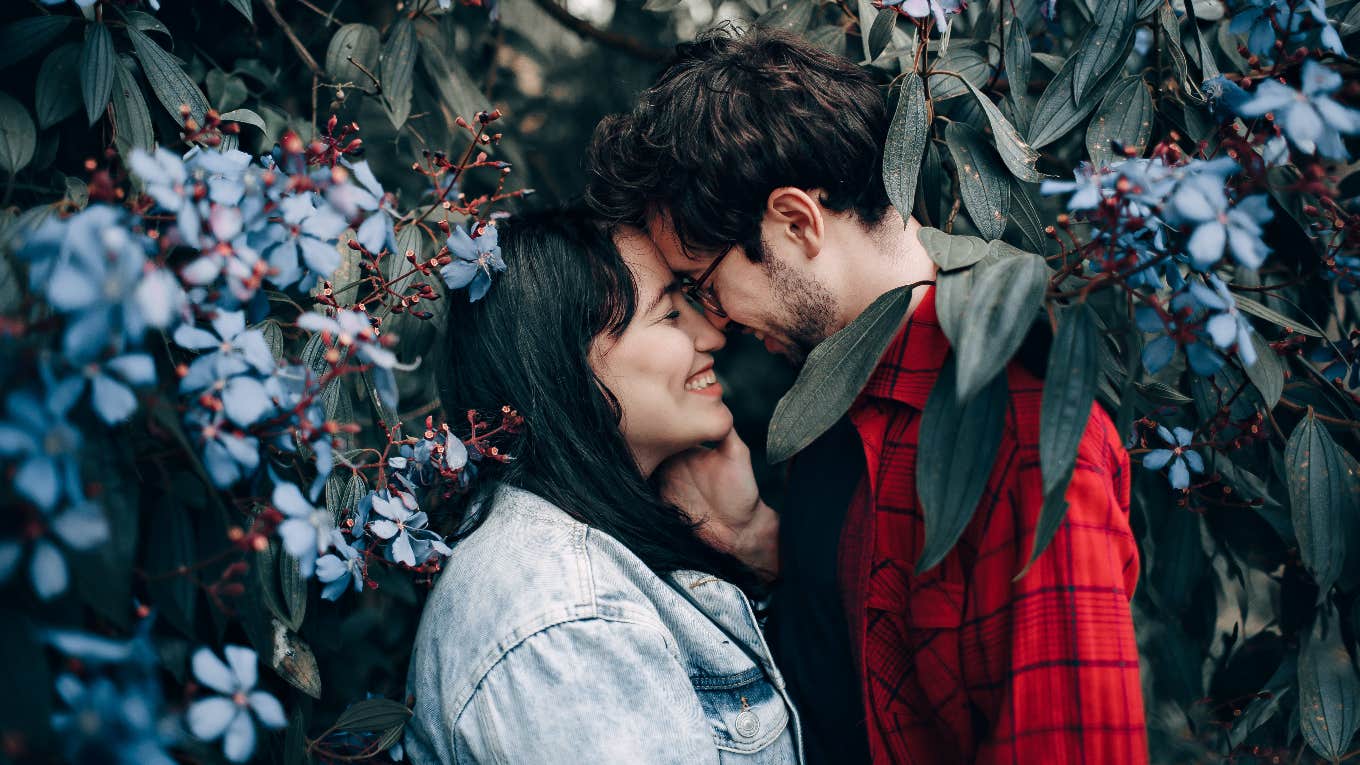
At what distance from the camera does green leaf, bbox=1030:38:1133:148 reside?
112cm

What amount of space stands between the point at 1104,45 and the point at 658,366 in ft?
2.43

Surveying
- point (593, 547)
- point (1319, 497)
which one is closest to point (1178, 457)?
point (1319, 497)

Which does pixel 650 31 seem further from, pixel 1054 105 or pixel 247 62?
pixel 1054 105

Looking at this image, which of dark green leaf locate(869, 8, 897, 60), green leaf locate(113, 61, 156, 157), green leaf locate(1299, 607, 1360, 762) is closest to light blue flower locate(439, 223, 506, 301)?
green leaf locate(113, 61, 156, 157)

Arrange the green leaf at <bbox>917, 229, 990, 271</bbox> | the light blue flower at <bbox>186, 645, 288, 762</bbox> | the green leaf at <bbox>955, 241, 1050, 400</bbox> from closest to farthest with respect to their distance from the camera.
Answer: the light blue flower at <bbox>186, 645, 288, 762</bbox> < the green leaf at <bbox>955, 241, 1050, 400</bbox> < the green leaf at <bbox>917, 229, 990, 271</bbox>

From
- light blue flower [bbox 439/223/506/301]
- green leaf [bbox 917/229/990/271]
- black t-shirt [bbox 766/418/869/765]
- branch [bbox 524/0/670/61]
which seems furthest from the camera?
branch [bbox 524/0/670/61]

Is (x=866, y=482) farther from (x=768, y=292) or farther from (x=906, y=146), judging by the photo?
(x=906, y=146)

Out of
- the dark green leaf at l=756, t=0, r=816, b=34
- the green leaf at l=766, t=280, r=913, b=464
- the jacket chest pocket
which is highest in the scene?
the dark green leaf at l=756, t=0, r=816, b=34

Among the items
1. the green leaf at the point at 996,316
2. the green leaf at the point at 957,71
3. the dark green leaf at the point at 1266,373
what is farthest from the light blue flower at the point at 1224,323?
the green leaf at the point at 957,71

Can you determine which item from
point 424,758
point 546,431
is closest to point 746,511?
point 546,431

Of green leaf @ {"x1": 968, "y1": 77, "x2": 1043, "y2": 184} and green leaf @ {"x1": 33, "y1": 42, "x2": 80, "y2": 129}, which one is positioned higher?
green leaf @ {"x1": 33, "y1": 42, "x2": 80, "y2": 129}

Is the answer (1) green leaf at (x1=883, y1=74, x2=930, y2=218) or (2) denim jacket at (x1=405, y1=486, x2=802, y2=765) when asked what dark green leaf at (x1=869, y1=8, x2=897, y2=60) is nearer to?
(1) green leaf at (x1=883, y1=74, x2=930, y2=218)

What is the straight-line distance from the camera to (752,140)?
131 cm

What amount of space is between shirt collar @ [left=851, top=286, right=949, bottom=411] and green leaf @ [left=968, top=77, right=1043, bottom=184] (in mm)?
183
